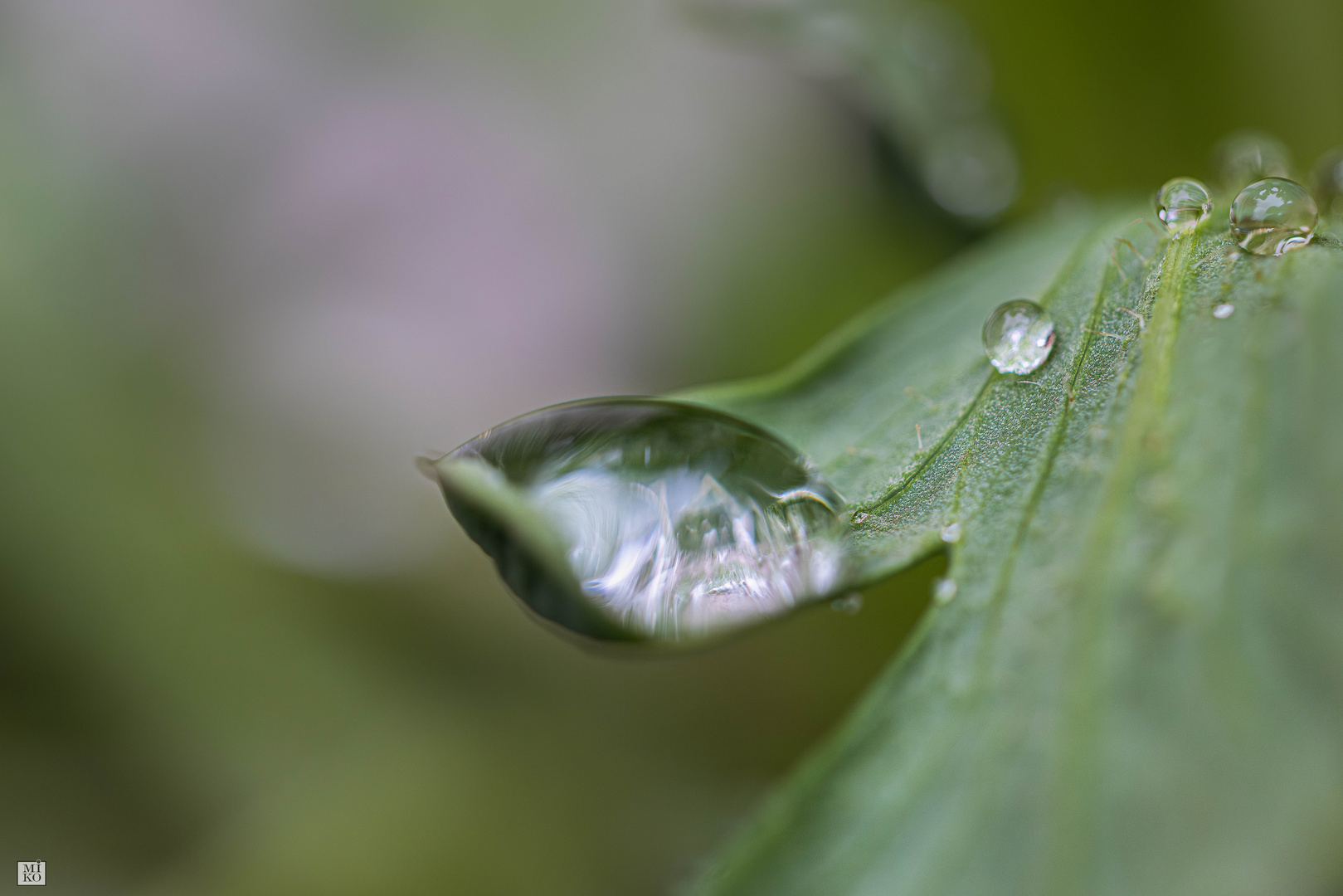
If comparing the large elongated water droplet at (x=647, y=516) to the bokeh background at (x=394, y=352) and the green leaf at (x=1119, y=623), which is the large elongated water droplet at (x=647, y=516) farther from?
the bokeh background at (x=394, y=352)

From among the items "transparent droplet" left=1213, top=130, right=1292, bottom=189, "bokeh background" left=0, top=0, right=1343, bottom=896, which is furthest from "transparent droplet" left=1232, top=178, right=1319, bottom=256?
"bokeh background" left=0, top=0, right=1343, bottom=896

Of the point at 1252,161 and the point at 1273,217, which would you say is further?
the point at 1252,161

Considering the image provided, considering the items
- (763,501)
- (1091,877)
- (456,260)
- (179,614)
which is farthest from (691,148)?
(1091,877)

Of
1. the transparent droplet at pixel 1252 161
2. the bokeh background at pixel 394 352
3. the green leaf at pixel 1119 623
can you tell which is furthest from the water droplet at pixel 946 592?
the bokeh background at pixel 394 352

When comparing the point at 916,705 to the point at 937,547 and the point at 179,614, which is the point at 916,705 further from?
the point at 179,614

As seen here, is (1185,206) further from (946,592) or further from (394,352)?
(394,352)

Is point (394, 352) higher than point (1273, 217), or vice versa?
point (394, 352)

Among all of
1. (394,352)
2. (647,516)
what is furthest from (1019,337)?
(394,352)
